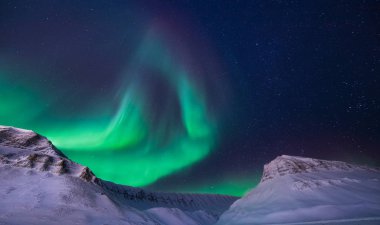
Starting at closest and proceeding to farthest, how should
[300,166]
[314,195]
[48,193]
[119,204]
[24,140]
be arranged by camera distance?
1. [48,193]
2. [314,195]
3. [119,204]
4. [24,140]
5. [300,166]

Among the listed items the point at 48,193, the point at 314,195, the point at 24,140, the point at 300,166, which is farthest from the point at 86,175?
the point at 300,166

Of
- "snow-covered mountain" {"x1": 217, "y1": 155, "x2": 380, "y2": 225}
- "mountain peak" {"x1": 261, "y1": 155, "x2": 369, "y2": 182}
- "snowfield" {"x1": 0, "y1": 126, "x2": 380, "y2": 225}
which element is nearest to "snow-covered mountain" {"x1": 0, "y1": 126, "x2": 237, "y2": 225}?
"snowfield" {"x1": 0, "y1": 126, "x2": 380, "y2": 225}

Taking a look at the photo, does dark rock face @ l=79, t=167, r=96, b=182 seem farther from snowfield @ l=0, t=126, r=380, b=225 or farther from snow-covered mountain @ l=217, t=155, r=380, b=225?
snow-covered mountain @ l=217, t=155, r=380, b=225

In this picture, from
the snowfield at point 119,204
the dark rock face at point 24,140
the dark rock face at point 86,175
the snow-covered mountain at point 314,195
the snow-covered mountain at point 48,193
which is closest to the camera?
the snow-covered mountain at point 314,195

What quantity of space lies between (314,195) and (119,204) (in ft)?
194

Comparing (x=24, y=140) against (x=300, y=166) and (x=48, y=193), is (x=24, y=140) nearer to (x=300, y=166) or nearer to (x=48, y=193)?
(x=48, y=193)

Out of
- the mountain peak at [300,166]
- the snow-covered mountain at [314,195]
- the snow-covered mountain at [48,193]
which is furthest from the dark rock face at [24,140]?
the mountain peak at [300,166]

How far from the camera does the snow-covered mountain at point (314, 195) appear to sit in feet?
185

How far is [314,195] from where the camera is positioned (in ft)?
254

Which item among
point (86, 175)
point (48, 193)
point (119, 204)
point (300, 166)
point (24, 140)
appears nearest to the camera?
point (48, 193)

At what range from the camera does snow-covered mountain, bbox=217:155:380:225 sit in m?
56.3

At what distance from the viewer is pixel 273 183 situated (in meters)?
108

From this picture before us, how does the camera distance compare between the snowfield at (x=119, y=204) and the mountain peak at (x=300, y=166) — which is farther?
the mountain peak at (x=300, y=166)

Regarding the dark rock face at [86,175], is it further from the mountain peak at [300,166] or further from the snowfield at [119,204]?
the mountain peak at [300,166]
